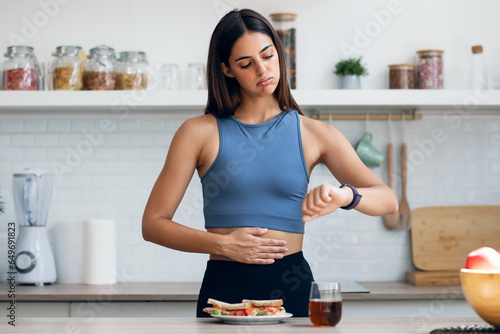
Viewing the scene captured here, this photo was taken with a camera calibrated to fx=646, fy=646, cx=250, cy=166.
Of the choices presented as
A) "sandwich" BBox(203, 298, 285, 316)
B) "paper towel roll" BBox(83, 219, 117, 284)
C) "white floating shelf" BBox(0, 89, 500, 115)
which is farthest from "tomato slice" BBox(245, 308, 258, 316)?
"paper towel roll" BBox(83, 219, 117, 284)

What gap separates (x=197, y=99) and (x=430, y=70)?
4.01ft

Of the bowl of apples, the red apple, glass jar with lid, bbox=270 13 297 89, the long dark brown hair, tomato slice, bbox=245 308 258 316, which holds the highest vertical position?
glass jar with lid, bbox=270 13 297 89

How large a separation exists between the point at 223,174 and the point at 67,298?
1.48 metres

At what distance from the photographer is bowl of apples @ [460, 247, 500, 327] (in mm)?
1110

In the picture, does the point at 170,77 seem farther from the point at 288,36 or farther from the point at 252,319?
the point at 252,319

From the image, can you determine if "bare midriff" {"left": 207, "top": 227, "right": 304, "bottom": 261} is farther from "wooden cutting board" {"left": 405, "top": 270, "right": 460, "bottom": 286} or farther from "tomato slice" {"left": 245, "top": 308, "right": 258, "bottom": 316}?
"wooden cutting board" {"left": 405, "top": 270, "right": 460, "bottom": 286}

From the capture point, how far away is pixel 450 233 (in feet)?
11.2

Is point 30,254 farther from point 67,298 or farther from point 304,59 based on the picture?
point 304,59

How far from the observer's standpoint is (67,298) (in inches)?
115

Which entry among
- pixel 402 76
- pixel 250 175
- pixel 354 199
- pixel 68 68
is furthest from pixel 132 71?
pixel 354 199

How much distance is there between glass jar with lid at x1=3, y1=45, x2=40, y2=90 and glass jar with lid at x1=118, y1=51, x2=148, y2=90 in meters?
0.45

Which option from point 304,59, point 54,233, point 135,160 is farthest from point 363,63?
point 54,233

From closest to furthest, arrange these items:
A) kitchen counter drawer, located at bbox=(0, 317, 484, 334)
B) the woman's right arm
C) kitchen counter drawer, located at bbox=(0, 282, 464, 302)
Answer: kitchen counter drawer, located at bbox=(0, 317, 484, 334), the woman's right arm, kitchen counter drawer, located at bbox=(0, 282, 464, 302)

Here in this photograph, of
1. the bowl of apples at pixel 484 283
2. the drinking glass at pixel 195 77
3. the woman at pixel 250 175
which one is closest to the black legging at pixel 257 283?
the woman at pixel 250 175
